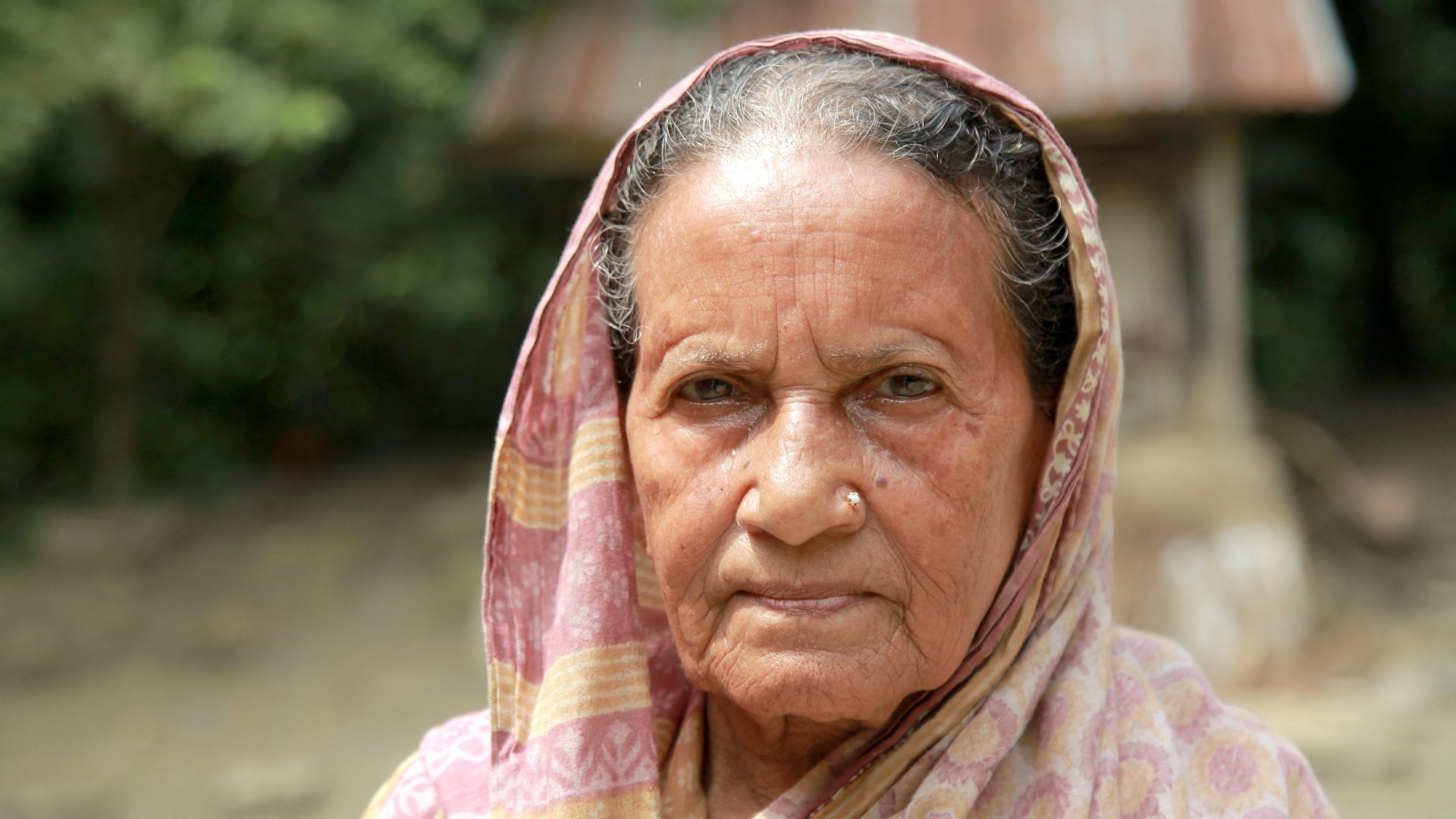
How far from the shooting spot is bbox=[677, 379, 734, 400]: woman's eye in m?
1.57

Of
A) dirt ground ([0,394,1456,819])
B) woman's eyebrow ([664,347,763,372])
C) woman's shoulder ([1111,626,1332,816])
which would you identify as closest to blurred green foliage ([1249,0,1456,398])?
dirt ground ([0,394,1456,819])

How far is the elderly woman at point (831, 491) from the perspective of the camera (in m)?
1.48

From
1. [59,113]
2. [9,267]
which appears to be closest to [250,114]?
[59,113]

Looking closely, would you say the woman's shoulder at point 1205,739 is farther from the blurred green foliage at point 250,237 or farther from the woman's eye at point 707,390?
the blurred green foliage at point 250,237

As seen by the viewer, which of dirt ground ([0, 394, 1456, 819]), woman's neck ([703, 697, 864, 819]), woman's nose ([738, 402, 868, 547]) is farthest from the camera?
dirt ground ([0, 394, 1456, 819])

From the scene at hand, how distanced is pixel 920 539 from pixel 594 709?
48cm

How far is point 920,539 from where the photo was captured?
4.87 ft

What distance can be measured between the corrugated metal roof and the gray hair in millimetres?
5025

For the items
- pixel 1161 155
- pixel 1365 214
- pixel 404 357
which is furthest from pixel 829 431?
pixel 1365 214

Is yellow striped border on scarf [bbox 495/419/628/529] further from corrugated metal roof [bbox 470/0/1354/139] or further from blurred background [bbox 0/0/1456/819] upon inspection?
corrugated metal roof [bbox 470/0/1354/139]

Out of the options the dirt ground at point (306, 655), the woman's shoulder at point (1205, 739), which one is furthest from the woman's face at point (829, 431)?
the dirt ground at point (306, 655)

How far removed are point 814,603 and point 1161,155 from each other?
21.3 ft

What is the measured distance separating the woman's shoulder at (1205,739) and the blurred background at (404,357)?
4704 millimetres

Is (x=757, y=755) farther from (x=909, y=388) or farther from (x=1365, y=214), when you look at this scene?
(x=1365, y=214)
